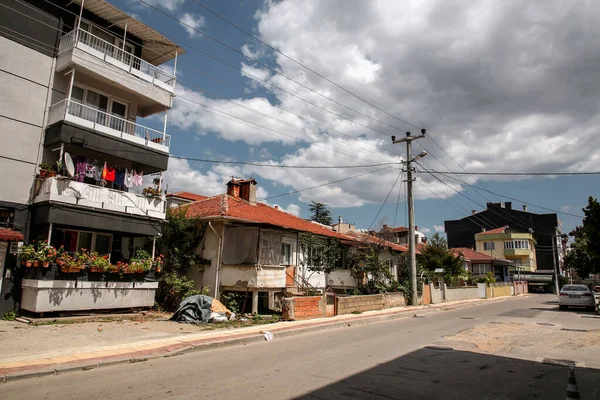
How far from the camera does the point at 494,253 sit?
6738 centimetres

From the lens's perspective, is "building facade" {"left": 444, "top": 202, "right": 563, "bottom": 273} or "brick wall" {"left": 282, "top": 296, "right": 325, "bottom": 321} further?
"building facade" {"left": 444, "top": 202, "right": 563, "bottom": 273}

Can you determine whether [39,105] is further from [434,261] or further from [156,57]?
[434,261]

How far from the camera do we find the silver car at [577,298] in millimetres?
24750

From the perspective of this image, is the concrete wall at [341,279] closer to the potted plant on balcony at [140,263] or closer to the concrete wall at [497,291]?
the potted plant on balcony at [140,263]

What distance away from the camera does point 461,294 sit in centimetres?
3419

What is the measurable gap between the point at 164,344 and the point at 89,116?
11731 mm

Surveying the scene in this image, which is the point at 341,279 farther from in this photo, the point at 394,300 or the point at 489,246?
the point at 489,246

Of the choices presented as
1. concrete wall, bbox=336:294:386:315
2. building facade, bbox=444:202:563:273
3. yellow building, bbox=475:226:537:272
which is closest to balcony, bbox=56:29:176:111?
concrete wall, bbox=336:294:386:315

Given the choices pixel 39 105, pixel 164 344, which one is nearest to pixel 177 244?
pixel 39 105

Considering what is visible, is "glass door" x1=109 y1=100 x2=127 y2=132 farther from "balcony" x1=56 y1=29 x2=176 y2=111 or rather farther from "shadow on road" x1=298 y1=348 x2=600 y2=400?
"shadow on road" x1=298 y1=348 x2=600 y2=400

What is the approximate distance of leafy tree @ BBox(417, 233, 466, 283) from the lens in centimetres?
3619

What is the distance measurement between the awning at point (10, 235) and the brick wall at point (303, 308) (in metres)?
9.78

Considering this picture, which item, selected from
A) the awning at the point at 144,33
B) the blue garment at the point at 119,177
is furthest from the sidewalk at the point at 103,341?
the awning at the point at 144,33

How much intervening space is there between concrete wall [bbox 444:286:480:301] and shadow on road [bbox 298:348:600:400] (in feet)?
76.7
